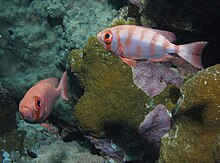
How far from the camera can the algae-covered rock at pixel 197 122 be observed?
3256mm

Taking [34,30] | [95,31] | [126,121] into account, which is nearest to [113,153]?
[126,121]

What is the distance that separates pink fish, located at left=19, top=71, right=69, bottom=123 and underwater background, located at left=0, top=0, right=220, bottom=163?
0.79m

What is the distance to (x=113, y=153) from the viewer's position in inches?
186

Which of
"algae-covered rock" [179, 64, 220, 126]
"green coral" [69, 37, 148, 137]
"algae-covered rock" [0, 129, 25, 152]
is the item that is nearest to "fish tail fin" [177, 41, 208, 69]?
"algae-covered rock" [179, 64, 220, 126]

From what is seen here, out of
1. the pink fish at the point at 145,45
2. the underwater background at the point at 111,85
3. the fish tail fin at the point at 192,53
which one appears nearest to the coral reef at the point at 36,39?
the underwater background at the point at 111,85

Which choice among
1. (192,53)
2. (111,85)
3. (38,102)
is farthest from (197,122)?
(38,102)

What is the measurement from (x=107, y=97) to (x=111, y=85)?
20 centimetres

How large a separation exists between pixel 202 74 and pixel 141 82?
3.82 feet

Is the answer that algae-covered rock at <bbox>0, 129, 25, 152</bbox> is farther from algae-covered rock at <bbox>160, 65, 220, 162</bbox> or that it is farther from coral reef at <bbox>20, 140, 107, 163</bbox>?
algae-covered rock at <bbox>160, 65, 220, 162</bbox>

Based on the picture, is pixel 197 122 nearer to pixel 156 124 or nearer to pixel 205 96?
pixel 205 96

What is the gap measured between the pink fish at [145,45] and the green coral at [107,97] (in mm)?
1794

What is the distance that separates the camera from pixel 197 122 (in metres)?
3.40

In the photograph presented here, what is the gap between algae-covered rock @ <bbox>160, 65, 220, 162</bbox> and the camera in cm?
326

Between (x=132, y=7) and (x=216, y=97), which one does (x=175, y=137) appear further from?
(x=132, y=7)
